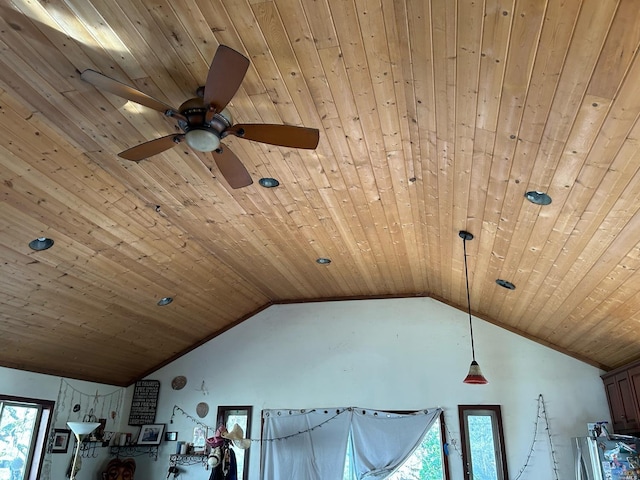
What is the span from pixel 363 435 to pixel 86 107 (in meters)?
5.43

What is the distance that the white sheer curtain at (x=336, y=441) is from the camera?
6.52 m

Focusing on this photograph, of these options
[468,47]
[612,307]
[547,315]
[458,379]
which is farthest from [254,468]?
[468,47]

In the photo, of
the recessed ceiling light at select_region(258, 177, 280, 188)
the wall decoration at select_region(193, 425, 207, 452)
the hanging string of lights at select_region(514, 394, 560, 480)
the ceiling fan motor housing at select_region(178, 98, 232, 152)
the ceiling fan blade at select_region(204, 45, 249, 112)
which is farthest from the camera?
the wall decoration at select_region(193, 425, 207, 452)

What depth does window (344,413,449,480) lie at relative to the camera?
636cm

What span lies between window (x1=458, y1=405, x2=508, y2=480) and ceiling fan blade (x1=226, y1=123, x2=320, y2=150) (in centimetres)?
520

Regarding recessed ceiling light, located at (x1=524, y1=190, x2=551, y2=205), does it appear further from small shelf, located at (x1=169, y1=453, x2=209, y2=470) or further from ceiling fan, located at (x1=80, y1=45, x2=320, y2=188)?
small shelf, located at (x1=169, y1=453, x2=209, y2=470)

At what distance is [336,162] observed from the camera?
145 inches

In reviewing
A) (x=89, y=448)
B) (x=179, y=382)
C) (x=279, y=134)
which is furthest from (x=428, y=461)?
(x=279, y=134)

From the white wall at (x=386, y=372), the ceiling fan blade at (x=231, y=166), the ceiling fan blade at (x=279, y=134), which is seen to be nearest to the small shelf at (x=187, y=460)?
the white wall at (x=386, y=372)

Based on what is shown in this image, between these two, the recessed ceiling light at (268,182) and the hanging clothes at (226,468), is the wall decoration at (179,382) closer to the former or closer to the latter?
the hanging clothes at (226,468)

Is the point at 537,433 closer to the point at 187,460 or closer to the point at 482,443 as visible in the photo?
the point at 482,443

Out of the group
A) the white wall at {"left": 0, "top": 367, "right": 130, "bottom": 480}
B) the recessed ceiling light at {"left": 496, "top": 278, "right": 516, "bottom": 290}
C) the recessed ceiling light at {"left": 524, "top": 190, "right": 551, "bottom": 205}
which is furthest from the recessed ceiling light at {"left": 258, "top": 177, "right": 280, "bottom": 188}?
the white wall at {"left": 0, "top": 367, "right": 130, "bottom": 480}

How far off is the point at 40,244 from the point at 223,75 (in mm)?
3093

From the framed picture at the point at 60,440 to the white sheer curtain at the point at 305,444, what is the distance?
8.75 ft
